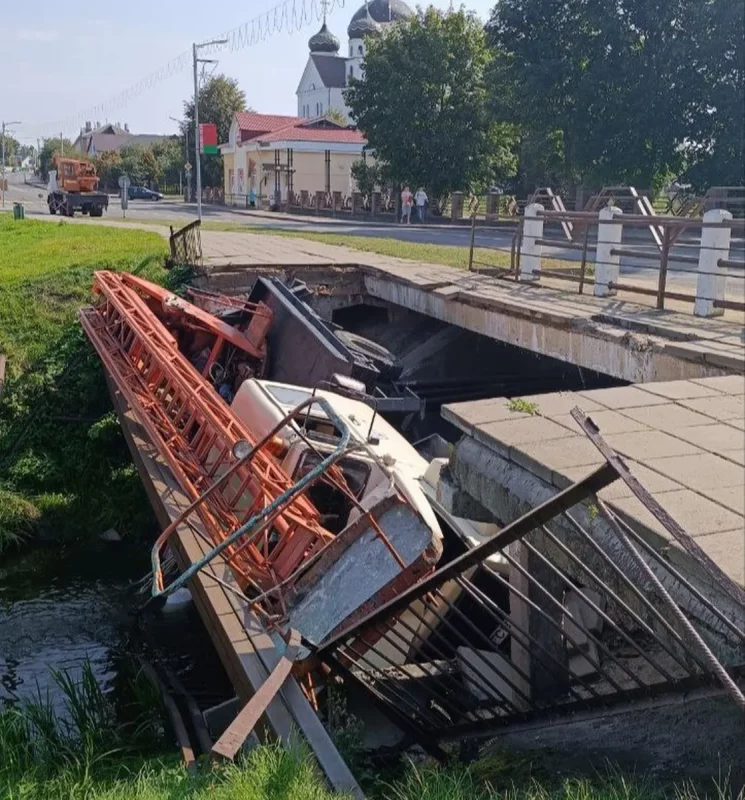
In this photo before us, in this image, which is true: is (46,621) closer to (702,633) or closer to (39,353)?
(39,353)

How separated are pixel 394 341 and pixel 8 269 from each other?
8.26 metres

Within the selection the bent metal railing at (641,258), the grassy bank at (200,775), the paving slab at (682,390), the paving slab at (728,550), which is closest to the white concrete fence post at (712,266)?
the bent metal railing at (641,258)

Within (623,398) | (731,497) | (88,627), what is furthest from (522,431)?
(88,627)

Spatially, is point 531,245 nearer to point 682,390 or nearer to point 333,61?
point 682,390

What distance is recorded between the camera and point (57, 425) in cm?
1282

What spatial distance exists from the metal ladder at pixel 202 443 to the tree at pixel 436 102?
22909 mm

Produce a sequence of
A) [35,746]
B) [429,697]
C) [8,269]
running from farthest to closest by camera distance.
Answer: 1. [8,269]
2. [35,746]
3. [429,697]

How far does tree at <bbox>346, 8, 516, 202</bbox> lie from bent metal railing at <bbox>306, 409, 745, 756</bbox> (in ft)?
99.7

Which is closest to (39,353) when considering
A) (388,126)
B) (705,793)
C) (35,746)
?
(35,746)

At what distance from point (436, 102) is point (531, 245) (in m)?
23.5

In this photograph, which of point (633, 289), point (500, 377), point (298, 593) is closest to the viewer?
point (298, 593)

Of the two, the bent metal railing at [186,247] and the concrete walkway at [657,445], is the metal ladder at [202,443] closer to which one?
the concrete walkway at [657,445]

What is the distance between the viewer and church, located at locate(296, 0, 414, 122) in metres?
75.7

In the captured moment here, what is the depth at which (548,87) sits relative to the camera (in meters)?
21.1
